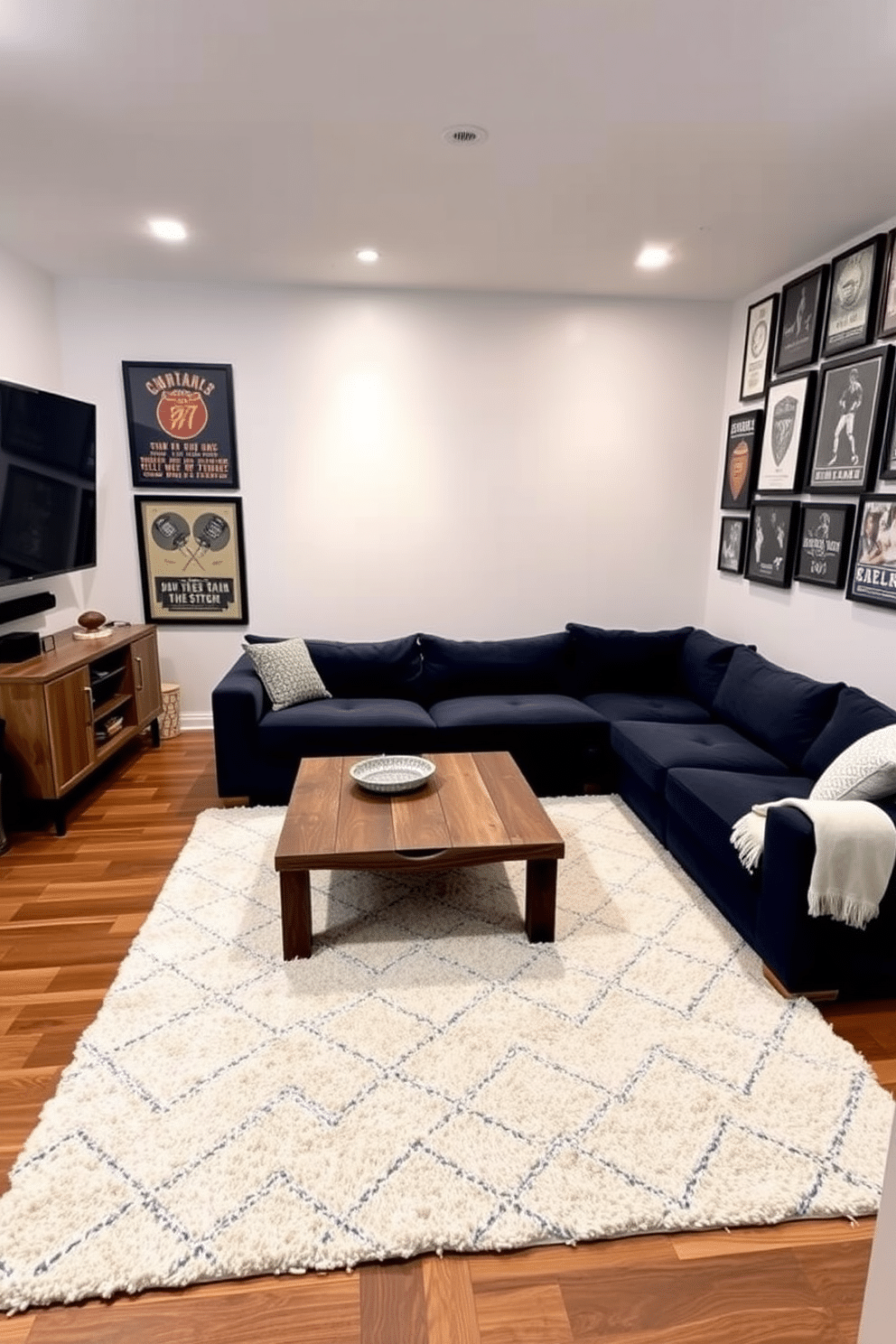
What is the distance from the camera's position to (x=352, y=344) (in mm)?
4375

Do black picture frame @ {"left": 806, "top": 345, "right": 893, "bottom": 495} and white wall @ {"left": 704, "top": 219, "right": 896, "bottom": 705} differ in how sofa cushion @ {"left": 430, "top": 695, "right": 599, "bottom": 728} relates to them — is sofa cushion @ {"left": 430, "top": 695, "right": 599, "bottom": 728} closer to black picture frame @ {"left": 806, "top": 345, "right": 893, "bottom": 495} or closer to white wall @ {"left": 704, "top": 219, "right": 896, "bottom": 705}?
white wall @ {"left": 704, "top": 219, "right": 896, "bottom": 705}

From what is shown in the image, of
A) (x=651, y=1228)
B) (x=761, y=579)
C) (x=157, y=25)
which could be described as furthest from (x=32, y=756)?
(x=761, y=579)

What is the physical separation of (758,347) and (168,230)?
3.21 m

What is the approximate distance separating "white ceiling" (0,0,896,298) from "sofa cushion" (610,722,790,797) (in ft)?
7.50

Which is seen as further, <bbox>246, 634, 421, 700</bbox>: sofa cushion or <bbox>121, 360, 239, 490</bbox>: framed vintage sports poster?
<bbox>121, 360, 239, 490</bbox>: framed vintage sports poster

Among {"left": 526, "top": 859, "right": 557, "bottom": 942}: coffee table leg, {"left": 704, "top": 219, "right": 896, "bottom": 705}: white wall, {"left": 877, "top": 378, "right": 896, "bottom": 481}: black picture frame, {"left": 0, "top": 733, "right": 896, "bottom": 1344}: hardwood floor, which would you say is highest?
{"left": 877, "top": 378, "right": 896, "bottom": 481}: black picture frame

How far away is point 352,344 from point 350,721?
2377 mm

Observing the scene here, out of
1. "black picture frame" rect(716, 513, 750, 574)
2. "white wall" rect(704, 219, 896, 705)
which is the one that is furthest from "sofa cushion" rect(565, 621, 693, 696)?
"black picture frame" rect(716, 513, 750, 574)

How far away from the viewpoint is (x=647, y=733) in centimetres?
348

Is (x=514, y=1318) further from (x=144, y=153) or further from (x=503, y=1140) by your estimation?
(x=144, y=153)

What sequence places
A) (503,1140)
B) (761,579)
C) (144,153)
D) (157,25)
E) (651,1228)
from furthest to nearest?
1. (761,579)
2. (144,153)
3. (157,25)
4. (503,1140)
5. (651,1228)

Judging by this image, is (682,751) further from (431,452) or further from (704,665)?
(431,452)

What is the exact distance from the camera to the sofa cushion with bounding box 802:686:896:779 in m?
2.75

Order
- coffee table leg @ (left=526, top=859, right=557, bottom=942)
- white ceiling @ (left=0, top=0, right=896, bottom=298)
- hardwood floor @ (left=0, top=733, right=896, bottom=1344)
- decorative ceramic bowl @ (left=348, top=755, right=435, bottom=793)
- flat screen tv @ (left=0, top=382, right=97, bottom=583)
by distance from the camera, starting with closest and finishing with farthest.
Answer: hardwood floor @ (left=0, top=733, right=896, bottom=1344) → white ceiling @ (left=0, top=0, right=896, bottom=298) → coffee table leg @ (left=526, top=859, right=557, bottom=942) → decorative ceramic bowl @ (left=348, top=755, right=435, bottom=793) → flat screen tv @ (left=0, top=382, right=97, bottom=583)
